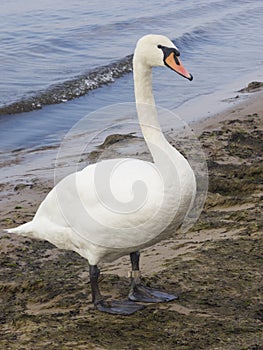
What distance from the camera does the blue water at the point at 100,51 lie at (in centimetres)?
1257

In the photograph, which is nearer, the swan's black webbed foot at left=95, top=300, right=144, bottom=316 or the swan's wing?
the swan's wing

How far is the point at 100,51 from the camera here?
671 inches

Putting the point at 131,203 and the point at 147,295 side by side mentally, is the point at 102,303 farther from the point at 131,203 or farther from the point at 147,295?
the point at 131,203

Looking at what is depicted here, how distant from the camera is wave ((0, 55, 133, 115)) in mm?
12773

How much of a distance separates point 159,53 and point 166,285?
5.02 feet

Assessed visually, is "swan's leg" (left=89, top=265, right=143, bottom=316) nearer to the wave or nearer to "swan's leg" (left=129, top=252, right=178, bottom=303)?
"swan's leg" (left=129, top=252, right=178, bottom=303)

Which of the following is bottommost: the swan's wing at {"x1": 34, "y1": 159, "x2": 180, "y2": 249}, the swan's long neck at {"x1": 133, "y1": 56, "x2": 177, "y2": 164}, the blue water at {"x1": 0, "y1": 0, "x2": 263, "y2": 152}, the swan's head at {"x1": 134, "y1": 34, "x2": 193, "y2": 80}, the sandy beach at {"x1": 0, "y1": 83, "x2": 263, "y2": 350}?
the blue water at {"x1": 0, "y1": 0, "x2": 263, "y2": 152}

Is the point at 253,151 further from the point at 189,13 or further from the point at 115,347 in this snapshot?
the point at 189,13

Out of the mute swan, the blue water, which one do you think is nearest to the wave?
the blue water

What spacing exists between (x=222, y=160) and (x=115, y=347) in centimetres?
397

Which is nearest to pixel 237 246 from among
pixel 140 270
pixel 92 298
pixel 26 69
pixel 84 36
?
pixel 140 270

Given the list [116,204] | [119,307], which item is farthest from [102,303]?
[116,204]

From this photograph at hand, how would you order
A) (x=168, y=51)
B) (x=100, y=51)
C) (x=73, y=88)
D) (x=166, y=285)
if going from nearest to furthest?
(x=168, y=51) → (x=166, y=285) → (x=73, y=88) → (x=100, y=51)

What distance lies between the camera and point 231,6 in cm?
2342
